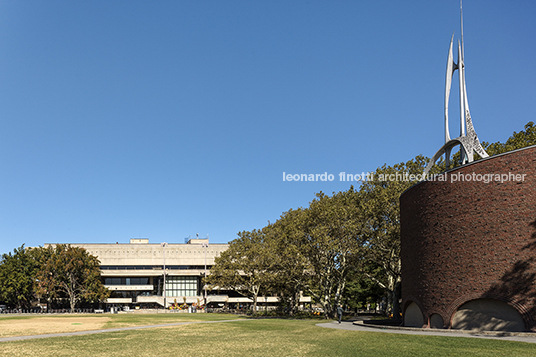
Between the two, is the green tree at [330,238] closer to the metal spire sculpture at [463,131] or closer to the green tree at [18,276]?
the metal spire sculpture at [463,131]

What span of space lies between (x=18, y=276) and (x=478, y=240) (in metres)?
75.4

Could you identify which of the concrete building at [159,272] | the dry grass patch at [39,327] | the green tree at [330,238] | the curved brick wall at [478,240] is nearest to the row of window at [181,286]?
the concrete building at [159,272]

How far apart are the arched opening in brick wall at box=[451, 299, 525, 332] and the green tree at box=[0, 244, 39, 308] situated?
7272 cm

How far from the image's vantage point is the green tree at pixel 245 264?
58.5 metres

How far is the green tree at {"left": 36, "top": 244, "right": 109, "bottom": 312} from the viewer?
250ft

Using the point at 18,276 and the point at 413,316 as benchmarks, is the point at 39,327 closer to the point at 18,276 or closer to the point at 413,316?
the point at 413,316

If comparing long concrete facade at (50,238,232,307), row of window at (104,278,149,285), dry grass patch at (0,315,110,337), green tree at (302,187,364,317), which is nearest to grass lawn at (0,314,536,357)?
dry grass patch at (0,315,110,337)

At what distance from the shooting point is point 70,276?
257ft

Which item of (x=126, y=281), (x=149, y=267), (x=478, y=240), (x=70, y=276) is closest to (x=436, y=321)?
(x=478, y=240)

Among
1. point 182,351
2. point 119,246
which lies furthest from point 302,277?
point 119,246

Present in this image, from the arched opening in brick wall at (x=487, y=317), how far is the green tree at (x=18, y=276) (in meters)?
72.7

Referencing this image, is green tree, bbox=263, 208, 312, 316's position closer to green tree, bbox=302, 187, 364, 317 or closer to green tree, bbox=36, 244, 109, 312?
green tree, bbox=302, 187, 364, 317

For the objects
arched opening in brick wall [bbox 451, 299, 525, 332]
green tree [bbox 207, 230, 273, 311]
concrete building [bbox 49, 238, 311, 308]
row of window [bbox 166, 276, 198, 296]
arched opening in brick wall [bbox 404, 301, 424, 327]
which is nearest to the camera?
arched opening in brick wall [bbox 451, 299, 525, 332]

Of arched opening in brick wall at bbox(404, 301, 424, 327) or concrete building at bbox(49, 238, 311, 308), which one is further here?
concrete building at bbox(49, 238, 311, 308)
